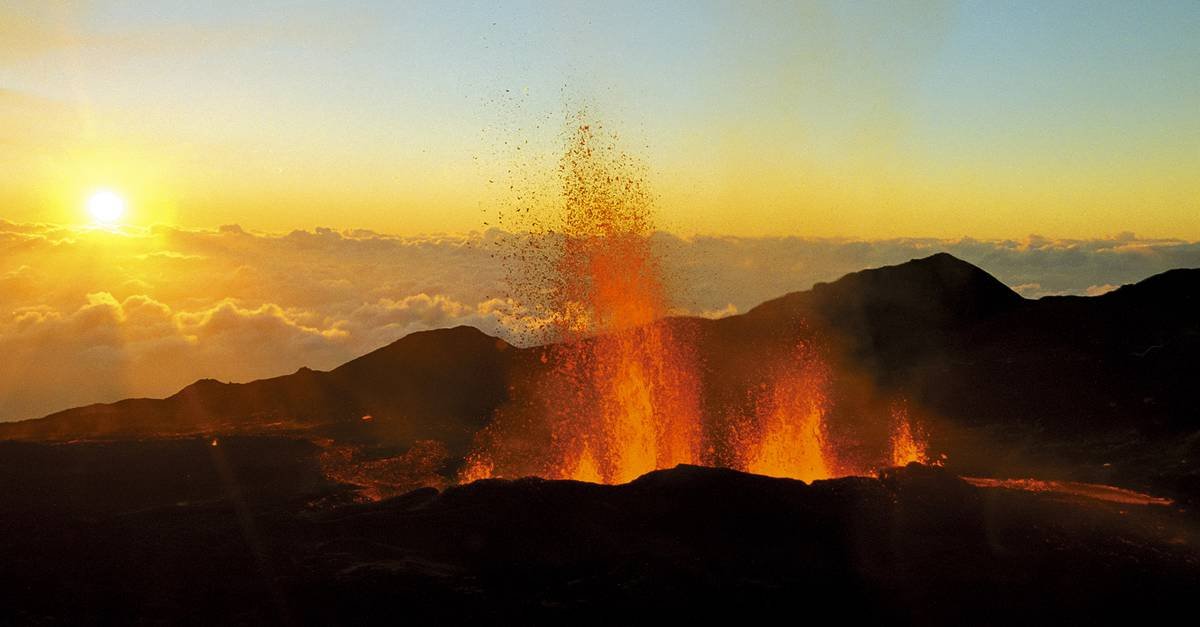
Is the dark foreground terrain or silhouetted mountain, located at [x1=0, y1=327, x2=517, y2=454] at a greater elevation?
silhouetted mountain, located at [x1=0, y1=327, x2=517, y2=454]

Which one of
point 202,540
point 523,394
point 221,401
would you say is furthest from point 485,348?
point 202,540

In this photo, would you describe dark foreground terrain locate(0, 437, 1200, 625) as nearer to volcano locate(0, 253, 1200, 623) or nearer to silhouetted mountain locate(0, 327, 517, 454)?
volcano locate(0, 253, 1200, 623)

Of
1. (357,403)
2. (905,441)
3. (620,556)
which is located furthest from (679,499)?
(357,403)

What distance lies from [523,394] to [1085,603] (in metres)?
37.6

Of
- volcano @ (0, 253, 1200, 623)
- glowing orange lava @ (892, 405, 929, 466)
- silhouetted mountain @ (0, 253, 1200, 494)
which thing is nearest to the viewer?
volcano @ (0, 253, 1200, 623)

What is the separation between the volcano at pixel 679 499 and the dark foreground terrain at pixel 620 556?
0.08m

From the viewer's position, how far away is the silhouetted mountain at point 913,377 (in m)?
41.2

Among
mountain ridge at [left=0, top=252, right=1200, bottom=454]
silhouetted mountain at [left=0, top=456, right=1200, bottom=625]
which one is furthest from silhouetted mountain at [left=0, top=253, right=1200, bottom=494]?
silhouetted mountain at [left=0, top=456, right=1200, bottom=625]

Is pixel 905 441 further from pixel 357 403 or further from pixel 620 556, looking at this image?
pixel 357 403

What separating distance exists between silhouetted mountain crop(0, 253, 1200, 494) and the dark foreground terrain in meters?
12.8

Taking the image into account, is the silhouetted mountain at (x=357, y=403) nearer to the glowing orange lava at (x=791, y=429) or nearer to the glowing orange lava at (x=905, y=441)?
the glowing orange lava at (x=791, y=429)

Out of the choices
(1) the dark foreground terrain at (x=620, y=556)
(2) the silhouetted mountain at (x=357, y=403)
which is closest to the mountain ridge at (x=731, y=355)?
(2) the silhouetted mountain at (x=357, y=403)

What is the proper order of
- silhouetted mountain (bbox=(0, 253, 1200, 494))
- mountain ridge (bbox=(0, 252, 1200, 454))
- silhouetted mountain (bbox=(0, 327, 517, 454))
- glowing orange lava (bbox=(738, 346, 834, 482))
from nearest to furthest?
glowing orange lava (bbox=(738, 346, 834, 482)) < silhouetted mountain (bbox=(0, 253, 1200, 494)) < silhouetted mountain (bbox=(0, 327, 517, 454)) < mountain ridge (bbox=(0, 252, 1200, 454))

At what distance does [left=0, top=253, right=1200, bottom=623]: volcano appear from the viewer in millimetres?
20531
